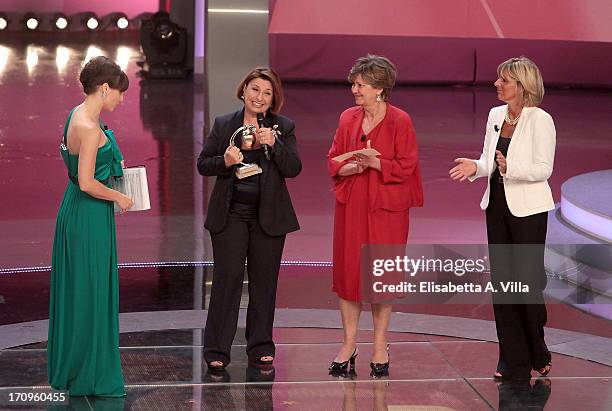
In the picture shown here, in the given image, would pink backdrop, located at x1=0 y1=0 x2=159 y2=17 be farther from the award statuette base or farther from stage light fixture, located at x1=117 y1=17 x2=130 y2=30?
the award statuette base

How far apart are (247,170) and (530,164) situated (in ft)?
4.63

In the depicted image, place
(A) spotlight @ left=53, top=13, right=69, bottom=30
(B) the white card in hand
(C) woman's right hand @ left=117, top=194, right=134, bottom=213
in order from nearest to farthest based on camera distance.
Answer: (C) woman's right hand @ left=117, top=194, right=134, bottom=213
(B) the white card in hand
(A) spotlight @ left=53, top=13, right=69, bottom=30

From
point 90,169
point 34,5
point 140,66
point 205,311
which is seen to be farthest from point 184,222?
point 34,5

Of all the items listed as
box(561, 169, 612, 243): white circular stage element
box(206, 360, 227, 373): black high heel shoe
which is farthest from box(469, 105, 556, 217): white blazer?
box(561, 169, 612, 243): white circular stage element

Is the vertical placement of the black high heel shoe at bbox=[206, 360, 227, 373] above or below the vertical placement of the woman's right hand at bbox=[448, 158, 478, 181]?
below

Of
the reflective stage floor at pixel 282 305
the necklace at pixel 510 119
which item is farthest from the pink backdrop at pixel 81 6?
the necklace at pixel 510 119

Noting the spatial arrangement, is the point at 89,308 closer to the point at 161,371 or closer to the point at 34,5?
the point at 161,371

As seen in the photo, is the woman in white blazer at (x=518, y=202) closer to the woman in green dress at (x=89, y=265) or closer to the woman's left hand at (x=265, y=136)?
the woman's left hand at (x=265, y=136)

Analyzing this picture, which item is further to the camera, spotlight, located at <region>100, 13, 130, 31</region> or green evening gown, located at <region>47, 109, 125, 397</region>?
spotlight, located at <region>100, 13, 130, 31</region>

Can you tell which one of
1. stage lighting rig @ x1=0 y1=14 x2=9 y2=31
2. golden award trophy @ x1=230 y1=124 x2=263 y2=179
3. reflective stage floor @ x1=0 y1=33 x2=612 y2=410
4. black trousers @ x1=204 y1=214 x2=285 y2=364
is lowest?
reflective stage floor @ x1=0 y1=33 x2=612 y2=410

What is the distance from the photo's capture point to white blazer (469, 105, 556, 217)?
5.79m

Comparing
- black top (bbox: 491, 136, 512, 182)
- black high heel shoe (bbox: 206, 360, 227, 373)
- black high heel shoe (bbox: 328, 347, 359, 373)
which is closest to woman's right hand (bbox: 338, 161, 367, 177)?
black top (bbox: 491, 136, 512, 182)

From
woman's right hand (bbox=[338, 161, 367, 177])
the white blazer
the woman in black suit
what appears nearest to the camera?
the white blazer

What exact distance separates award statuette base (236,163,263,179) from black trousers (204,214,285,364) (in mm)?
259
